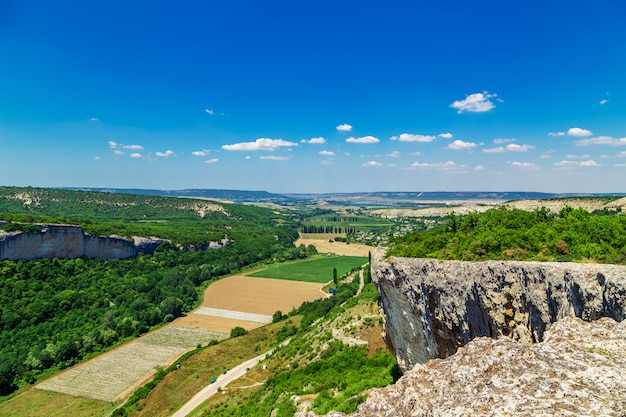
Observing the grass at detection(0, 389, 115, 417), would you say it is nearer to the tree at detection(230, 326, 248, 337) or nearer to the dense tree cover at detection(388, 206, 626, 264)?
the tree at detection(230, 326, 248, 337)

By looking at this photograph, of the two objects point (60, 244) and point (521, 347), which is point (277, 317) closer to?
point (60, 244)

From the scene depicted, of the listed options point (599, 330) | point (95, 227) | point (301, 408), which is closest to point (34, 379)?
point (301, 408)

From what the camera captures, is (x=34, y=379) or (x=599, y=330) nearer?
(x=599, y=330)

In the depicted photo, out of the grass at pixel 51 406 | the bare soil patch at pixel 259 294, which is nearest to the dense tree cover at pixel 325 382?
the grass at pixel 51 406

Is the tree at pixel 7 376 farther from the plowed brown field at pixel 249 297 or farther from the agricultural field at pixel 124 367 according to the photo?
the plowed brown field at pixel 249 297

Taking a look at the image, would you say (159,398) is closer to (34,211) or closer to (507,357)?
(507,357)

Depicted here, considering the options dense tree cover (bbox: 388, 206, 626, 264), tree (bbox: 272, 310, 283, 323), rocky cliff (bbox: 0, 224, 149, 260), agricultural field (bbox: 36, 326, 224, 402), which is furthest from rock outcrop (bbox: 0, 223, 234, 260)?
dense tree cover (bbox: 388, 206, 626, 264)
